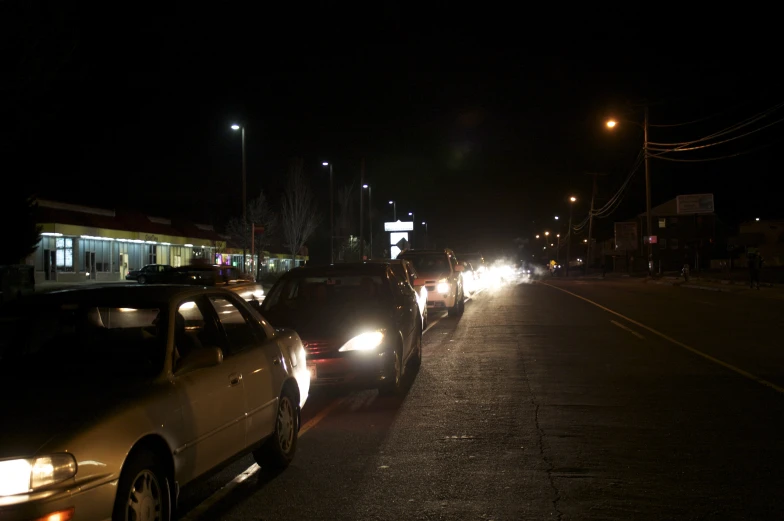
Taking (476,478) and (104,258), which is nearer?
(476,478)

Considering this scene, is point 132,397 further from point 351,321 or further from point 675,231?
point 675,231

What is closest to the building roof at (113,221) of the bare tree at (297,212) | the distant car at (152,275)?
the distant car at (152,275)

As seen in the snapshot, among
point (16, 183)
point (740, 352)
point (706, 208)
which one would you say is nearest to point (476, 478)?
point (740, 352)

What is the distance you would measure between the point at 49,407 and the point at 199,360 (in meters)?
1.03

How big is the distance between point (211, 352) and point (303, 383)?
2276 mm

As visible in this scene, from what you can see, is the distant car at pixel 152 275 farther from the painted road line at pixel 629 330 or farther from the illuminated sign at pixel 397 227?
the illuminated sign at pixel 397 227

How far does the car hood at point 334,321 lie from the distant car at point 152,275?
78.0ft

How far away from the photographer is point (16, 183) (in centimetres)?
2645

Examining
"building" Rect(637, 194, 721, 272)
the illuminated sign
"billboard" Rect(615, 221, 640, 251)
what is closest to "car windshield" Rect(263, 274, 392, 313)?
Answer: "billboard" Rect(615, 221, 640, 251)

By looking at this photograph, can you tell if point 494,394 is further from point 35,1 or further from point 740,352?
point 35,1

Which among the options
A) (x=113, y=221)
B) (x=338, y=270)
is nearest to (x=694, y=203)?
(x=113, y=221)

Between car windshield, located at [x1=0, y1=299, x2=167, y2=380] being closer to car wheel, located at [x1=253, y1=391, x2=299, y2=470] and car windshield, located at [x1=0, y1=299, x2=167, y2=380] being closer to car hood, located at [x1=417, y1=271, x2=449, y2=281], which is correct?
car wheel, located at [x1=253, y1=391, x2=299, y2=470]

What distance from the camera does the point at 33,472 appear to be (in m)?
3.61

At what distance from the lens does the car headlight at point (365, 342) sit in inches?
355
